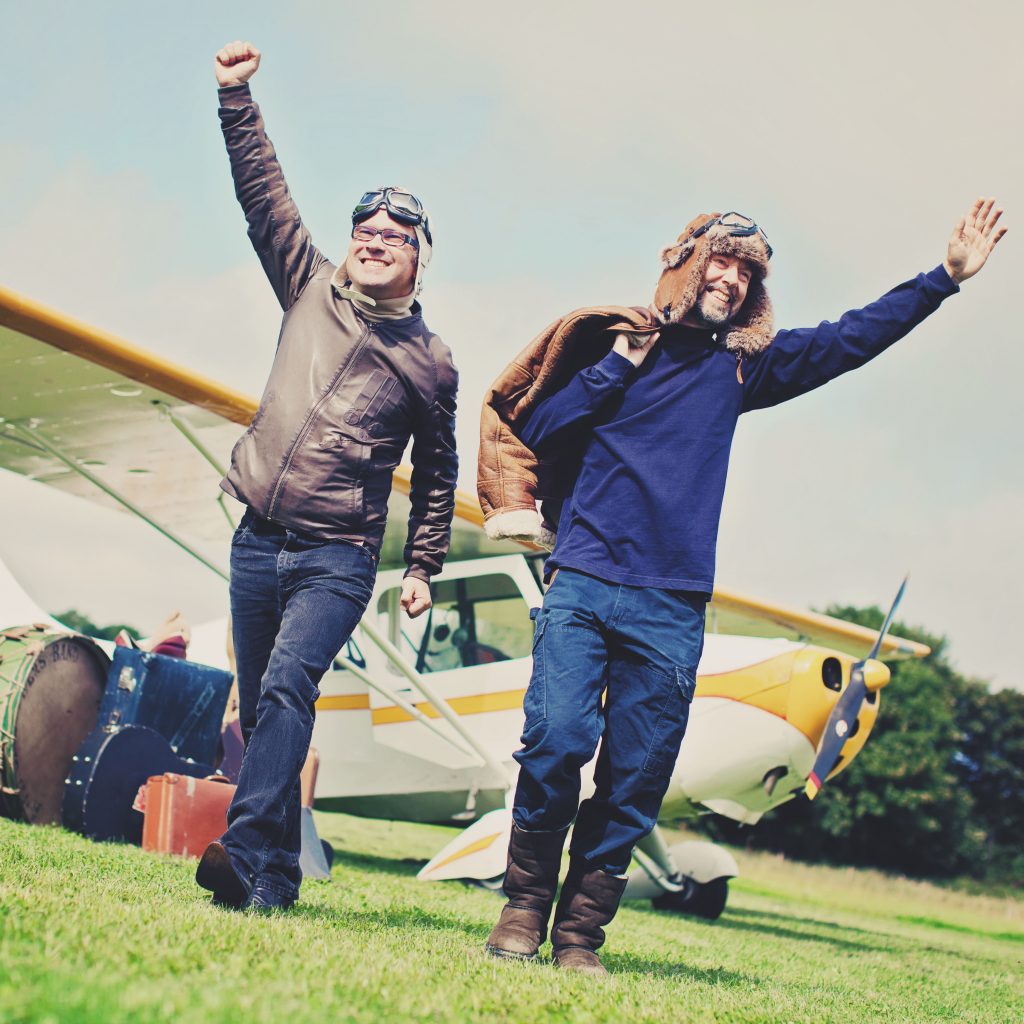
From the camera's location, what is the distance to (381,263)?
303 cm

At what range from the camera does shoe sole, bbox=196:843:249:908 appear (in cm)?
260

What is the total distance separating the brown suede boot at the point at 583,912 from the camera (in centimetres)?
271

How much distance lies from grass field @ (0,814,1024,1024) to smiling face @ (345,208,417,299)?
1.59 meters

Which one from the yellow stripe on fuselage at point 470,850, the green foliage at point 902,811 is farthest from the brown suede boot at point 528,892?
the green foliage at point 902,811

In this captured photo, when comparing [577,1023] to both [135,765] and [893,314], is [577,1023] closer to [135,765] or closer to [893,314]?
[893,314]

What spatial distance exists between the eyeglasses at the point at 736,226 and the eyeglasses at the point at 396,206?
723mm

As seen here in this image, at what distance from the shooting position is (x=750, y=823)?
22.5 ft

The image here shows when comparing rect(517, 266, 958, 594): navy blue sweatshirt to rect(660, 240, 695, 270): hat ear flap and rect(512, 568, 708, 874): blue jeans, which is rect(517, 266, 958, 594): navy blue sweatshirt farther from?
rect(660, 240, 695, 270): hat ear flap

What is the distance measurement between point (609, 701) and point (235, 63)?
195cm

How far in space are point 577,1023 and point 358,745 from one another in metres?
6.67

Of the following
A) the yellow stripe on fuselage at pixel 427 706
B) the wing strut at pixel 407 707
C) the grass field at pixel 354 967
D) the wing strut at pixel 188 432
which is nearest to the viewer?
the grass field at pixel 354 967

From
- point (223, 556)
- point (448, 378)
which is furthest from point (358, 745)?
point (448, 378)

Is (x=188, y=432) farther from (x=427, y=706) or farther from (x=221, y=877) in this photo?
(x=221, y=877)

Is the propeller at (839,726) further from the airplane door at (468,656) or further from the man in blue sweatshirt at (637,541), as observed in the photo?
the man in blue sweatshirt at (637,541)
